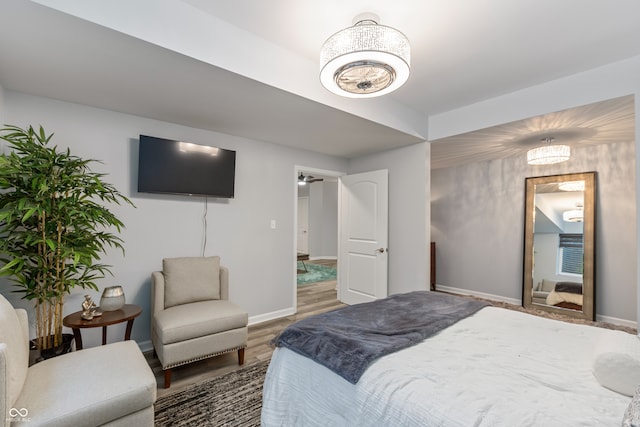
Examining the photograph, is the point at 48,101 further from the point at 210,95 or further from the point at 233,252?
the point at 233,252

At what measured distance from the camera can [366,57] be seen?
1563 mm

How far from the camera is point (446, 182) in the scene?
518 centimetres

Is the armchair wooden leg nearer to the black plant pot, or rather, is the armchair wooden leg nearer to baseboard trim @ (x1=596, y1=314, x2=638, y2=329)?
the black plant pot

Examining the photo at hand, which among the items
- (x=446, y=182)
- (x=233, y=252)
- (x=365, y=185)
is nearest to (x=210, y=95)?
(x=233, y=252)

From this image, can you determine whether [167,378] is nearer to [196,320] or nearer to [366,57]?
[196,320]

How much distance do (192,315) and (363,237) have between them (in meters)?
2.58

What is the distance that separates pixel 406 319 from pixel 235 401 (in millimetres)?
1315

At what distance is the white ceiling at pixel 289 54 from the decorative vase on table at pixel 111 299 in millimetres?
1548

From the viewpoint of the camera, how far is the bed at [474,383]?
0.96 meters

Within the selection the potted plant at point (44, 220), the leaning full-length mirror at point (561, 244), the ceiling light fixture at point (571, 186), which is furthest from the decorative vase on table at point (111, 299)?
the ceiling light fixture at point (571, 186)

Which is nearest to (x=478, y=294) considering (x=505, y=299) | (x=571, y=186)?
(x=505, y=299)

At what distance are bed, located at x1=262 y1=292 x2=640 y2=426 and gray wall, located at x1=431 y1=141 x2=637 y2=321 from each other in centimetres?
276

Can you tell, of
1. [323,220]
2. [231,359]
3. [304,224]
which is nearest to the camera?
[231,359]

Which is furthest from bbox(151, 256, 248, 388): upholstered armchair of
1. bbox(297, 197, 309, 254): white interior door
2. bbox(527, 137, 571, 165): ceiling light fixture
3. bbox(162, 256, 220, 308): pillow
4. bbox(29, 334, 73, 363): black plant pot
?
bbox(297, 197, 309, 254): white interior door
